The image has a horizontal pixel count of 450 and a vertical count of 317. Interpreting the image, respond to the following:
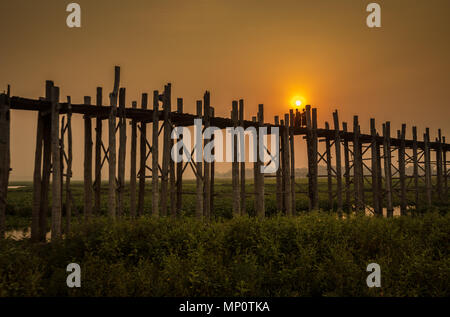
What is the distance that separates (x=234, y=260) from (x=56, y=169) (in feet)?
19.4

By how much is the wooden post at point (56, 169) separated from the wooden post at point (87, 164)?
125cm

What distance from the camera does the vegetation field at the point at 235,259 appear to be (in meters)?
5.93

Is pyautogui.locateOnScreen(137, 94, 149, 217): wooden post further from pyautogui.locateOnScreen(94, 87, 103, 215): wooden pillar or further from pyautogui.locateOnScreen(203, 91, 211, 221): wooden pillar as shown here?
pyautogui.locateOnScreen(203, 91, 211, 221): wooden pillar

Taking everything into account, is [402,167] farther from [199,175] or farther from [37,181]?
[37,181]

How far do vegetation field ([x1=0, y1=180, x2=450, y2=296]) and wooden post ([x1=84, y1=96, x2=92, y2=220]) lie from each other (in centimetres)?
222

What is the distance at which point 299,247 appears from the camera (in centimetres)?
748

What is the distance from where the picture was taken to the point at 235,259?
7203 mm

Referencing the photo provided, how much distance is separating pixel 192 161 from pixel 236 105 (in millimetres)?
3017

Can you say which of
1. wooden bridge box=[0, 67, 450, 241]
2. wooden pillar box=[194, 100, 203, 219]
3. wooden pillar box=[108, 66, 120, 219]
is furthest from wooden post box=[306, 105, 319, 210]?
wooden pillar box=[108, 66, 120, 219]

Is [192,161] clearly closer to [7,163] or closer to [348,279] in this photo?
[7,163]

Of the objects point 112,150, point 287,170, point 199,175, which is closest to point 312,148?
point 287,170

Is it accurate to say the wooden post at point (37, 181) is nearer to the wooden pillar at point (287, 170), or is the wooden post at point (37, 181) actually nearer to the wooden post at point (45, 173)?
the wooden post at point (45, 173)

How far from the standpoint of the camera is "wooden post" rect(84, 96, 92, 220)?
1106cm
